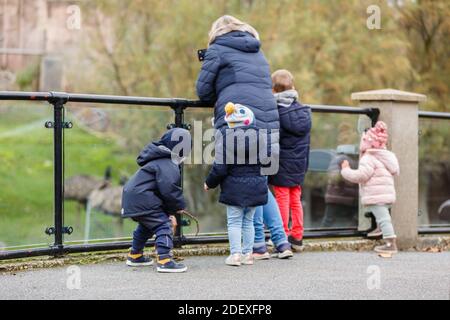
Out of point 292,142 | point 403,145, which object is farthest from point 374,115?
point 292,142

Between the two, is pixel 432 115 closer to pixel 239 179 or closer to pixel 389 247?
pixel 389 247

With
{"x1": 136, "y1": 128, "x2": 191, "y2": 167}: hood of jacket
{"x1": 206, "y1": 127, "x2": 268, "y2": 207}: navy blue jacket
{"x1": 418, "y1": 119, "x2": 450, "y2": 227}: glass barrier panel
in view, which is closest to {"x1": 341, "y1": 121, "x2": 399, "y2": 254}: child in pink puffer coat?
{"x1": 418, "y1": 119, "x2": 450, "y2": 227}: glass barrier panel

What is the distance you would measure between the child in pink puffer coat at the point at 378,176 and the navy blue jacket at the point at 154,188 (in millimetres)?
2377

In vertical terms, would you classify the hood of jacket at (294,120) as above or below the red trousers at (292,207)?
above

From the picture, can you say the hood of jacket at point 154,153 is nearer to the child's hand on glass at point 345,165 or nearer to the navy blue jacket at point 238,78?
the navy blue jacket at point 238,78

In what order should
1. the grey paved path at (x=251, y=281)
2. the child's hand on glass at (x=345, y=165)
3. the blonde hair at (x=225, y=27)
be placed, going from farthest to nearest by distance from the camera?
1. the child's hand on glass at (x=345, y=165)
2. the blonde hair at (x=225, y=27)
3. the grey paved path at (x=251, y=281)

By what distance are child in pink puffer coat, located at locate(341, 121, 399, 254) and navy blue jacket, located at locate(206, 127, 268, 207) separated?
5.55 feet

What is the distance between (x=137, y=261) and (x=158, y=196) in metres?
0.69

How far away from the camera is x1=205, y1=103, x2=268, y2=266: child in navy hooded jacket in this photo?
26.6ft

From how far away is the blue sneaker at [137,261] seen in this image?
822cm

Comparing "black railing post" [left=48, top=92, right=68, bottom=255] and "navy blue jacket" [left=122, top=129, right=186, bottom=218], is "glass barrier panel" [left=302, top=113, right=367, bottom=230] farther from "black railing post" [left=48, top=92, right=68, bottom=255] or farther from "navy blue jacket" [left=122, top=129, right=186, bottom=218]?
"black railing post" [left=48, top=92, right=68, bottom=255]

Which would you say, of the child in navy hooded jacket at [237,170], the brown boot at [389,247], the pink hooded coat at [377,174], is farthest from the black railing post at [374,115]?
the child in navy hooded jacket at [237,170]

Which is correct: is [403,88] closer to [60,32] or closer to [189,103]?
[189,103]

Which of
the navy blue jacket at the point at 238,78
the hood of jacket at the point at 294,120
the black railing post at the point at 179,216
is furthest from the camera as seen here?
the black railing post at the point at 179,216
